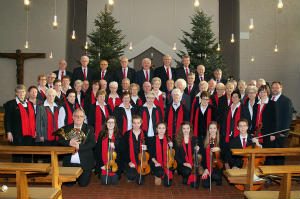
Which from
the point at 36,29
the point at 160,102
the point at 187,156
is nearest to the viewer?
the point at 187,156

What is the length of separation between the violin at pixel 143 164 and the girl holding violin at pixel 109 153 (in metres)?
0.38

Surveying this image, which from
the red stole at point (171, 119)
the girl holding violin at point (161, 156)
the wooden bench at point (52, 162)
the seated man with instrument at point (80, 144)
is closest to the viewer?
the wooden bench at point (52, 162)

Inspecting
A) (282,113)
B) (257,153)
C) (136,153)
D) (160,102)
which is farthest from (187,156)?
(282,113)

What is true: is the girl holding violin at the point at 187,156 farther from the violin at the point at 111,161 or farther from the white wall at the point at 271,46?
the white wall at the point at 271,46

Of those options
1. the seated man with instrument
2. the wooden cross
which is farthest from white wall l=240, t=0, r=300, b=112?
the seated man with instrument

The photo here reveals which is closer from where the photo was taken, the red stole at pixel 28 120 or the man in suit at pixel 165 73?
the red stole at pixel 28 120

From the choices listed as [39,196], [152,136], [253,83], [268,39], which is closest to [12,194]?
[39,196]

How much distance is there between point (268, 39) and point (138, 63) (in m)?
5.87

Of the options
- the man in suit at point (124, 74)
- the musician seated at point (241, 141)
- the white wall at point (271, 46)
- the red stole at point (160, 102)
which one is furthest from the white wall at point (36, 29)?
the musician seated at point (241, 141)

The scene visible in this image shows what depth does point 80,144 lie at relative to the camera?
4.37m

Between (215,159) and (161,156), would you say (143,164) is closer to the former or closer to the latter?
(161,156)

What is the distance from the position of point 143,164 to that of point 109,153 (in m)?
0.58

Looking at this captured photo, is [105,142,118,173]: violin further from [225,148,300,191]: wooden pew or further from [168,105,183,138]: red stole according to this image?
[225,148,300,191]: wooden pew

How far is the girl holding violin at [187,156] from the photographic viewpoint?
14.4 ft
